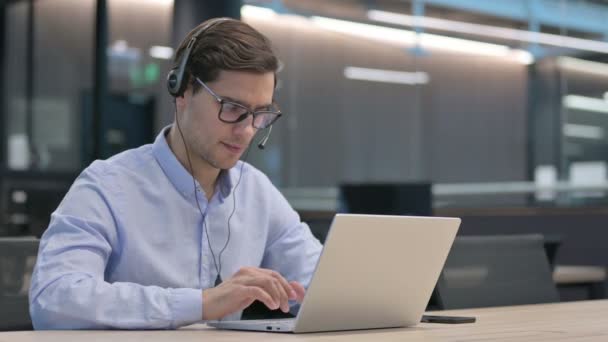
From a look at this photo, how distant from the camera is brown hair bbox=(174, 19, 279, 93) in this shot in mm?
2014

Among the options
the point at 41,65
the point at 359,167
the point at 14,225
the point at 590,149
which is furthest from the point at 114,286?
the point at 41,65

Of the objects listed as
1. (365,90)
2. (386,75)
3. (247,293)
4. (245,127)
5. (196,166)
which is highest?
(245,127)

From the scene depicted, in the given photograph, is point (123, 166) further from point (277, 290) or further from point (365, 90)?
point (365, 90)

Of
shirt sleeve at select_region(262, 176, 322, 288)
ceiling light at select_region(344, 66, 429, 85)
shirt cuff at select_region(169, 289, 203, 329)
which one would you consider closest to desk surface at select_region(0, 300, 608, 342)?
shirt cuff at select_region(169, 289, 203, 329)

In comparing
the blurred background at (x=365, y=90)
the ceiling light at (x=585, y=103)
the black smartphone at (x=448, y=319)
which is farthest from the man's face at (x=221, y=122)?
the ceiling light at (x=585, y=103)

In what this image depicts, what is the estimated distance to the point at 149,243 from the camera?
6.50 feet

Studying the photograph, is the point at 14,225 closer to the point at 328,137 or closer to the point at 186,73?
the point at 328,137

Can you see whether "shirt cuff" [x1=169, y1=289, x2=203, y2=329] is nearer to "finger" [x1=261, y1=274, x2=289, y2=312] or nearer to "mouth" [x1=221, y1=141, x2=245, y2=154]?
"finger" [x1=261, y1=274, x2=289, y2=312]

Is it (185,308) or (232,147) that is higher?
(232,147)

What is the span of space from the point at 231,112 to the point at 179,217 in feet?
0.82

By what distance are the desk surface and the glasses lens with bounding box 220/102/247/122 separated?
44 cm

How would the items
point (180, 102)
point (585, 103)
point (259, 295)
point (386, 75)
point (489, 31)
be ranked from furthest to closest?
point (386, 75), point (489, 31), point (585, 103), point (180, 102), point (259, 295)

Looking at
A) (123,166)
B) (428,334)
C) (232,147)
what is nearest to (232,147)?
(232,147)

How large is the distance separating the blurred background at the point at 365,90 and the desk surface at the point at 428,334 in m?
5.59
